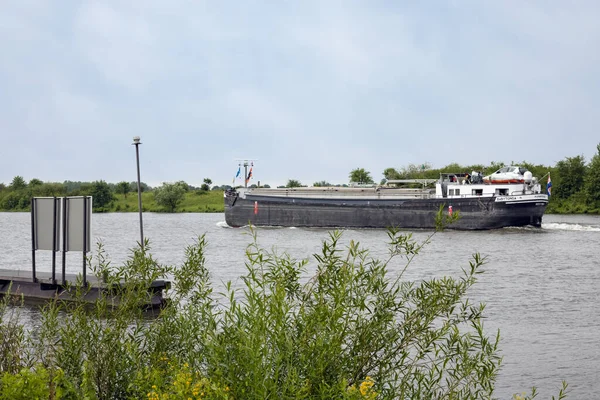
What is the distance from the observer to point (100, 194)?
12075 centimetres

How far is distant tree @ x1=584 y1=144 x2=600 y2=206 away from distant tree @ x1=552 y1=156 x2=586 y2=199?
243cm

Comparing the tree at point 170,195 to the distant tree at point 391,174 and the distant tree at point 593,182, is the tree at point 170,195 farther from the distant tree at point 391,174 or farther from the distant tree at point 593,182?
the distant tree at point 593,182

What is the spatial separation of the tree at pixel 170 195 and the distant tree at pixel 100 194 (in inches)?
508

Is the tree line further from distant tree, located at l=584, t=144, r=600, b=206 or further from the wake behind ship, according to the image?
distant tree, located at l=584, t=144, r=600, b=206

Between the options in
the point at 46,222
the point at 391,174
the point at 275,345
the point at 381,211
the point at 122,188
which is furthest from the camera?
the point at 122,188

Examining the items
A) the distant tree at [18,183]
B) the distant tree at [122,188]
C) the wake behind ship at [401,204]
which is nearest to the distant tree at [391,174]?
the wake behind ship at [401,204]

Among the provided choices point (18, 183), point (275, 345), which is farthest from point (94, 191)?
point (275, 345)

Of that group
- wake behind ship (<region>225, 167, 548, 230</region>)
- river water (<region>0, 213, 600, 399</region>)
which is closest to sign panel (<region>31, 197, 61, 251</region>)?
river water (<region>0, 213, 600, 399</region>)

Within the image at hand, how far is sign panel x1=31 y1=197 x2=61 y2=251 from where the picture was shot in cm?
1686

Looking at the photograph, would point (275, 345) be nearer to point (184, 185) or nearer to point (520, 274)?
point (520, 274)

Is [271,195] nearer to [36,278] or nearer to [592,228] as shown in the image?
[592,228]

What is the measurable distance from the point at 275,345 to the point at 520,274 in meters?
25.7

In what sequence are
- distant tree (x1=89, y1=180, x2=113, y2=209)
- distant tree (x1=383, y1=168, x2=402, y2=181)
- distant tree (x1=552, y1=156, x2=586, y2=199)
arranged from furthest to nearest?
distant tree (x1=89, y1=180, x2=113, y2=209) → distant tree (x1=383, y1=168, x2=402, y2=181) → distant tree (x1=552, y1=156, x2=586, y2=199)

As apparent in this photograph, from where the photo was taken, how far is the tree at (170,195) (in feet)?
364
